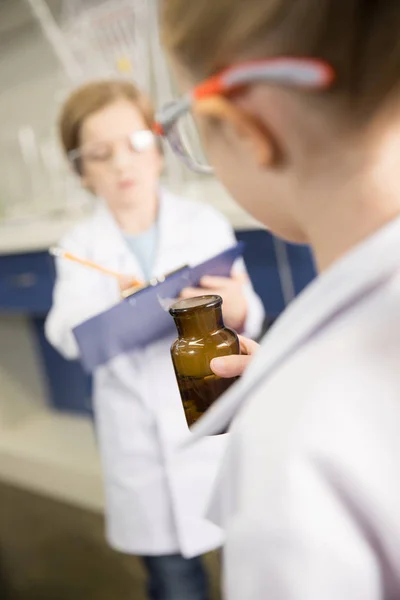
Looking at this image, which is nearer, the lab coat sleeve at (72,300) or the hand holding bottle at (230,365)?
the hand holding bottle at (230,365)

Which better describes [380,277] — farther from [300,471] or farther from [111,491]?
[111,491]

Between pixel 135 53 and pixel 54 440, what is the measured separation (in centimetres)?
91

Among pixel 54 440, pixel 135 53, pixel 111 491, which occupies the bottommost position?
pixel 54 440

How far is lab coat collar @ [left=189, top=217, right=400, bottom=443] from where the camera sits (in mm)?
261

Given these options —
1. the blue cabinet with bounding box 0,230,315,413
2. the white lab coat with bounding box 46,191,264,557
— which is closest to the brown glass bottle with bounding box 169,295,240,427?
the white lab coat with bounding box 46,191,264,557

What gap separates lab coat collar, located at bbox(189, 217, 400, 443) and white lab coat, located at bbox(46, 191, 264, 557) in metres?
0.41

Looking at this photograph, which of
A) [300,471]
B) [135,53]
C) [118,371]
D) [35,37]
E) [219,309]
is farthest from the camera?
[35,37]

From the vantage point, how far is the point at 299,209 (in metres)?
0.30

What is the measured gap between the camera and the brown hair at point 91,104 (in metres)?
0.83

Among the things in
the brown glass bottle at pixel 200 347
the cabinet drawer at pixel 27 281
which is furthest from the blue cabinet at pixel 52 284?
the brown glass bottle at pixel 200 347

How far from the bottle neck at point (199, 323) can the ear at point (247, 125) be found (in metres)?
0.12

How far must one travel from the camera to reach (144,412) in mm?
779

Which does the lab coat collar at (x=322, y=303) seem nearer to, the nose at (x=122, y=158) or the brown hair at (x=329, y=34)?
the brown hair at (x=329, y=34)

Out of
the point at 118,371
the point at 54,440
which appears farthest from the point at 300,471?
the point at 54,440
